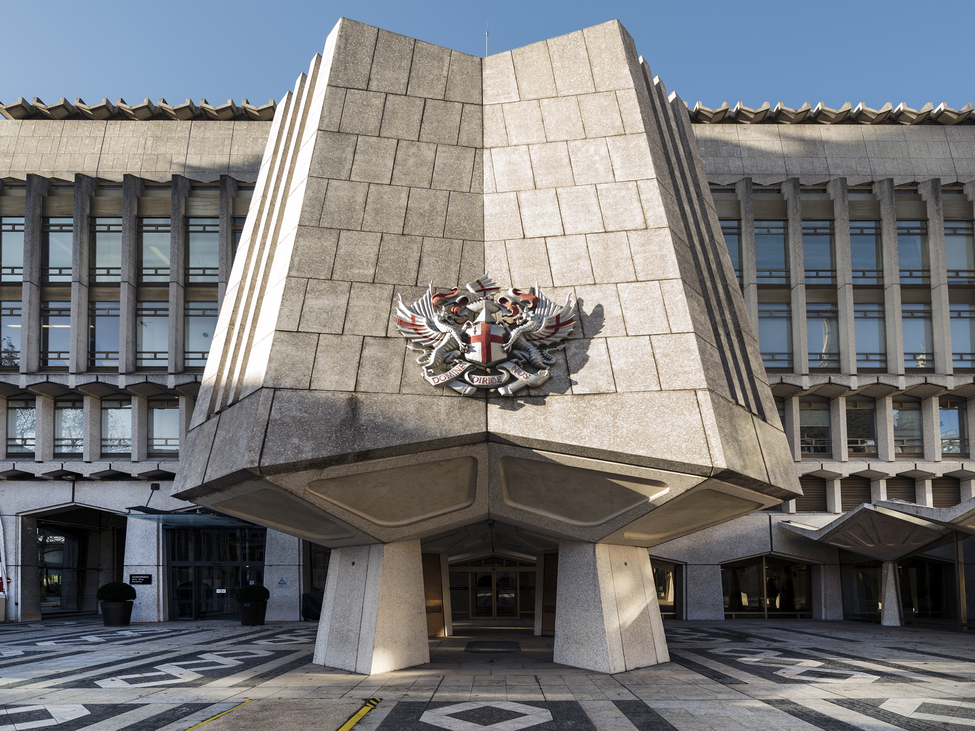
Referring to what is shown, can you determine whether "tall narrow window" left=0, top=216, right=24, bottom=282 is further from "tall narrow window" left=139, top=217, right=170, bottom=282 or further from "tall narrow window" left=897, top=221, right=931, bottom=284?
"tall narrow window" left=897, top=221, right=931, bottom=284

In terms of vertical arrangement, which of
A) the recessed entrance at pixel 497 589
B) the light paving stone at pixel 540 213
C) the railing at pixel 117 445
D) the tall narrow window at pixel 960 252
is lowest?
the recessed entrance at pixel 497 589

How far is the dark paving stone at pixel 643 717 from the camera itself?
38.8 ft

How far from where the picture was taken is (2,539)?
35000 mm

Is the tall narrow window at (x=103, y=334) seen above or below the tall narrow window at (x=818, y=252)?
below

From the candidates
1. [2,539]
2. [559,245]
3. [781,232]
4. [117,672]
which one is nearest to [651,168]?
[559,245]

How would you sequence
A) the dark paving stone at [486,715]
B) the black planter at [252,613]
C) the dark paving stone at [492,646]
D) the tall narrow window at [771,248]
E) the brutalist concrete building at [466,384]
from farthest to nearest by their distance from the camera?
1. the tall narrow window at [771,248]
2. the black planter at [252,613]
3. the dark paving stone at [492,646]
4. the brutalist concrete building at [466,384]
5. the dark paving stone at [486,715]

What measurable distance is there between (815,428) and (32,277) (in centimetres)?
3552

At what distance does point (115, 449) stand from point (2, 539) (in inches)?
224

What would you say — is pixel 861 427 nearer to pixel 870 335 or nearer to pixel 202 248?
pixel 870 335

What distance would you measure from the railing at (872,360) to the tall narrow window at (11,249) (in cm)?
3828

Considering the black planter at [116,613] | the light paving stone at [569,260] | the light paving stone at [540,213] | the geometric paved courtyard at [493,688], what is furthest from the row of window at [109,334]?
the light paving stone at [569,260]

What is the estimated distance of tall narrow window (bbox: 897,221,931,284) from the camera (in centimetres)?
3828

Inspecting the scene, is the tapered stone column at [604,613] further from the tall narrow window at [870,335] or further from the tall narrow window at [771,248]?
the tall narrow window at [870,335]

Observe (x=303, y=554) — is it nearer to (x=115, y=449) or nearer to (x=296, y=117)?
(x=115, y=449)
